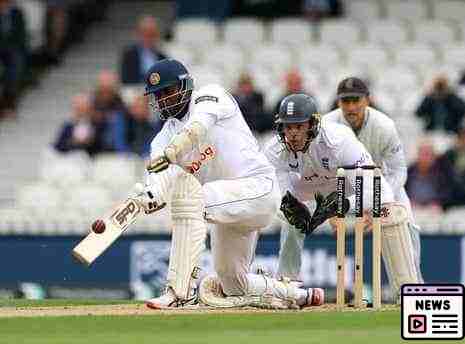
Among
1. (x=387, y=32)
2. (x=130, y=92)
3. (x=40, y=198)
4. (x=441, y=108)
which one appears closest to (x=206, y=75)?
(x=130, y=92)

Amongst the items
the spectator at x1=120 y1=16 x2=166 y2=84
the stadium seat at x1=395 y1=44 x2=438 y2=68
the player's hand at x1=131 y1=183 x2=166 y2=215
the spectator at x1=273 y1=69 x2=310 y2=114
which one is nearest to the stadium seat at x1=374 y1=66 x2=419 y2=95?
the stadium seat at x1=395 y1=44 x2=438 y2=68

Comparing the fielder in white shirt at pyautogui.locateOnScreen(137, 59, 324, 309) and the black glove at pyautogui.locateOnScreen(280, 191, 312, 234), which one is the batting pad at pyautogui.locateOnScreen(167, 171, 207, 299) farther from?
the black glove at pyautogui.locateOnScreen(280, 191, 312, 234)

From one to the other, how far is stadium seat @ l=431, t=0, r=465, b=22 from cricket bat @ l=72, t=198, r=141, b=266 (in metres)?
10.3

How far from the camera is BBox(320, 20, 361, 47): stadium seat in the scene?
67.2 feet

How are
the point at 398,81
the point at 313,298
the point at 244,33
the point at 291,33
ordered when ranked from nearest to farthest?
1. the point at 313,298
2. the point at 398,81
3. the point at 291,33
4. the point at 244,33

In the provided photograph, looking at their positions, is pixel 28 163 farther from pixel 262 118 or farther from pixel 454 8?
pixel 454 8

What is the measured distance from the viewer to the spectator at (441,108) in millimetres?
18359

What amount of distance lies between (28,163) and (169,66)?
936cm

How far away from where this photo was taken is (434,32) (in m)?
20.5

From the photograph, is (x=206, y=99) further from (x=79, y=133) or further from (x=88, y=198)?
(x=79, y=133)

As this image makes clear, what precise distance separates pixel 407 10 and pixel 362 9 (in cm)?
53

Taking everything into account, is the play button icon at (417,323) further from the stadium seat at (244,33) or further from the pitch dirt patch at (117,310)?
the stadium seat at (244,33)

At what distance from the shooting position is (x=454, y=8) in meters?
21.0

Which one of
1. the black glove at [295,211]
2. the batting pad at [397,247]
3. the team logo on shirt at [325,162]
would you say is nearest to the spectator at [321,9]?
the batting pad at [397,247]
